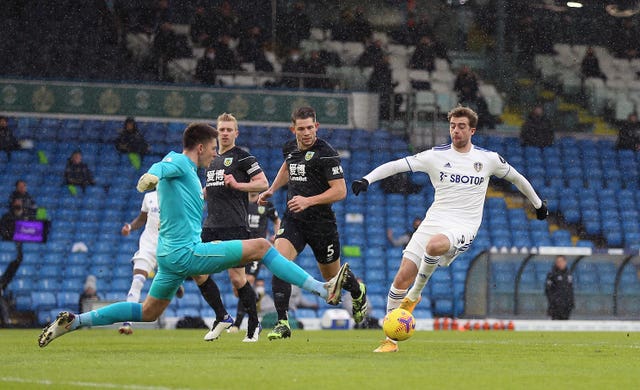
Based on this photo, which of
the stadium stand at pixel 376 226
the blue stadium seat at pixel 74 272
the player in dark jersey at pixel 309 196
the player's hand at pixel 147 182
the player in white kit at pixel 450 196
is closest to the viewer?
the player's hand at pixel 147 182

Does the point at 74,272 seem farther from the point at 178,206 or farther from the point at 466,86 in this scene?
the point at 178,206

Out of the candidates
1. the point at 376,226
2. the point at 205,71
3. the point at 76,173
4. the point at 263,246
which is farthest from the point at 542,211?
the point at 205,71

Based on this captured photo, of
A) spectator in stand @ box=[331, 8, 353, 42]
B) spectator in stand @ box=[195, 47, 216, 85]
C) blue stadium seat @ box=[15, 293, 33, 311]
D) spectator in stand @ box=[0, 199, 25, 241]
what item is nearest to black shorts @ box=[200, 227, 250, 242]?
spectator in stand @ box=[0, 199, 25, 241]

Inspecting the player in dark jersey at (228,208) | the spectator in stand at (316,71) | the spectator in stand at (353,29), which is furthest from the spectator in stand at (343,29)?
the player in dark jersey at (228,208)

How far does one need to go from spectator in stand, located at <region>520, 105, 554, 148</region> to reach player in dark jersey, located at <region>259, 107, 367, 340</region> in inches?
742

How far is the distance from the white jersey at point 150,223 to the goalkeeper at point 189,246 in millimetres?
6245

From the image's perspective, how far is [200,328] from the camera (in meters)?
21.0

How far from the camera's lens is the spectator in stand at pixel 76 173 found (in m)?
25.8

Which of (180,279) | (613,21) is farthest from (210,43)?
(180,279)

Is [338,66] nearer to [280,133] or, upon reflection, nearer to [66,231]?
[280,133]

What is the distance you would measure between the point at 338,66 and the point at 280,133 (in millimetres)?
2898

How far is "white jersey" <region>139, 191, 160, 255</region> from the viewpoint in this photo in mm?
16047

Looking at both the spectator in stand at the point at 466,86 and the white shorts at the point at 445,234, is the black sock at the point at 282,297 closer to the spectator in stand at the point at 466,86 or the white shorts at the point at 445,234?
the white shorts at the point at 445,234

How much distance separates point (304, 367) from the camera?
28.7 ft
